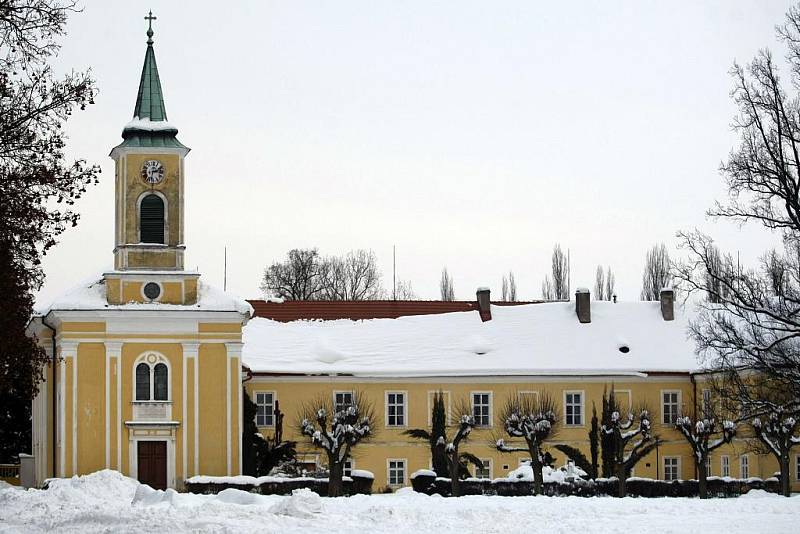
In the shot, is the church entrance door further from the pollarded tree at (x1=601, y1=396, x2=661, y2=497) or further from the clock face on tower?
the pollarded tree at (x1=601, y1=396, x2=661, y2=497)

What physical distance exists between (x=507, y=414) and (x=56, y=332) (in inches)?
610

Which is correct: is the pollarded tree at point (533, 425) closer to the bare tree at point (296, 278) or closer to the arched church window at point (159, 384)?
the arched church window at point (159, 384)

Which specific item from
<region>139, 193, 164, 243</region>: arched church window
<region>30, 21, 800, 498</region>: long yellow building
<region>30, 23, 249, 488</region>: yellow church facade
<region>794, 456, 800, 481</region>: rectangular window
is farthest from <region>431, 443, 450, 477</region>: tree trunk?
<region>139, 193, 164, 243</region>: arched church window

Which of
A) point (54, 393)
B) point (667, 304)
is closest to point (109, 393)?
point (54, 393)

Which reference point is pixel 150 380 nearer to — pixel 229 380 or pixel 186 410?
pixel 186 410

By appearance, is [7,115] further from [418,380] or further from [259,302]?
[259,302]

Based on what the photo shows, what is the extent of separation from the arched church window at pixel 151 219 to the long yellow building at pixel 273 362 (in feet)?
0.20

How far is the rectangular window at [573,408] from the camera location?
50281 millimetres

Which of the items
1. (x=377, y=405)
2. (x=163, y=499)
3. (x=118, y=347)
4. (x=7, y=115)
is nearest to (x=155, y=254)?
(x=118, y=347)

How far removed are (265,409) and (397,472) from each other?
5086 mm

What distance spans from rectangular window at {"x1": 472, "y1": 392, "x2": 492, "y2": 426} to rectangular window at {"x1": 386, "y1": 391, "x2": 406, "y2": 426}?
248 cm

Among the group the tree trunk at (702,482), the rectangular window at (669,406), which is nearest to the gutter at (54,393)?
the tree trunk at (702,482)

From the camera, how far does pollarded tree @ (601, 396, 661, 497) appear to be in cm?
4659

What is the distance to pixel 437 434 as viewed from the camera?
49469 millimetres
